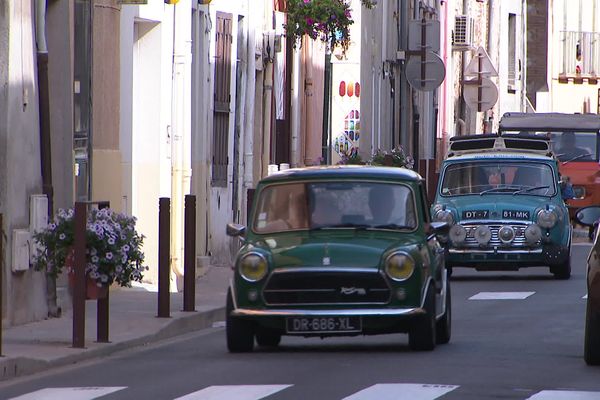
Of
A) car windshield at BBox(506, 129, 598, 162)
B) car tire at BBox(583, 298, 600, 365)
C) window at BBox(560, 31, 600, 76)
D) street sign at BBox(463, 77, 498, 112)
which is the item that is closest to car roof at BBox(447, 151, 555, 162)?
car tire at BBox(583, 298, 600, 365)

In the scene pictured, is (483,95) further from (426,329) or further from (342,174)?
(426,329)

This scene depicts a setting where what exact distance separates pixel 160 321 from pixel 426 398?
6.43 meters

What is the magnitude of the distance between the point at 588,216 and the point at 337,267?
1915mm

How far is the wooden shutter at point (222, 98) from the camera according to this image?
2811 centimetres

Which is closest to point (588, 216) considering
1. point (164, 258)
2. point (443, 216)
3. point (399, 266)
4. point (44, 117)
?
point (399, 266)

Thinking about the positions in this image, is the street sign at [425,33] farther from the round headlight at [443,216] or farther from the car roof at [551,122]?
the round headlight at [443,216]

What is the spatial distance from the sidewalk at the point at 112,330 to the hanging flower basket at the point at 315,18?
37.9ft

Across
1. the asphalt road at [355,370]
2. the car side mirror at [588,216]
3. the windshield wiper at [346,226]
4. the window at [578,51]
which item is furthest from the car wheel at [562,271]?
the window at [578,51]

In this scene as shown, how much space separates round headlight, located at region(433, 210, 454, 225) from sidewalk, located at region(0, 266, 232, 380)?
3.62m

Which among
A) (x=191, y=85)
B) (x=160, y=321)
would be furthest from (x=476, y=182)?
(x=160, y=321)

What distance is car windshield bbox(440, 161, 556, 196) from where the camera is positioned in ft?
85.1

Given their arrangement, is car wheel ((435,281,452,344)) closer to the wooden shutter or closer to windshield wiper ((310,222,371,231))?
windshield wiper ((310,222,371,231))

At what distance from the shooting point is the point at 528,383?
42.1ft

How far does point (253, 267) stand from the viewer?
14984 mm
